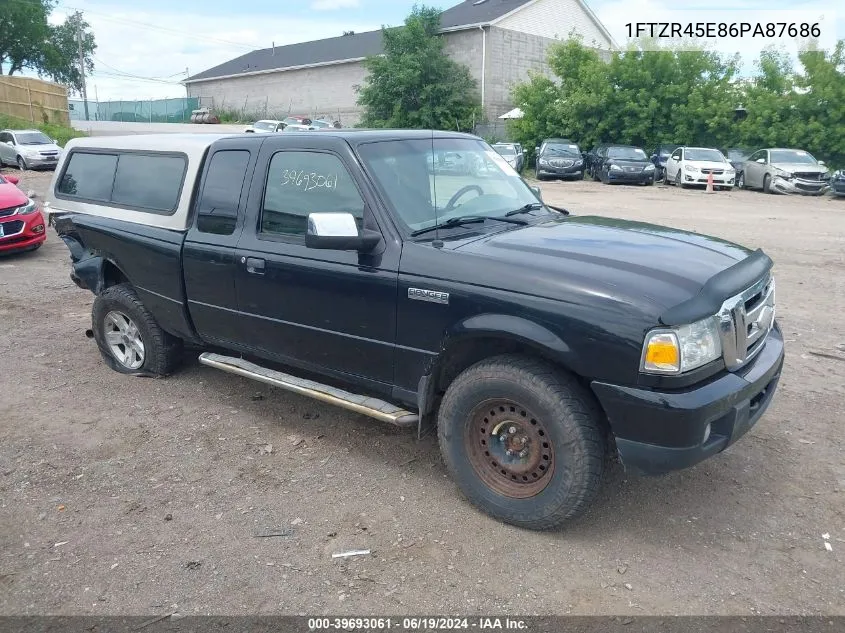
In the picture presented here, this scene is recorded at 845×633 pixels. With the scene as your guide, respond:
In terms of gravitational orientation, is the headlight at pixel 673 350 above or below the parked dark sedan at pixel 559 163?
below

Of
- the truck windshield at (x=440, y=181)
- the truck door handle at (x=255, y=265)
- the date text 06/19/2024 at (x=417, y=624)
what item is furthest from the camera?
the truck door handle at (x=255, y=265)

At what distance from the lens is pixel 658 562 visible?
10.9 feet

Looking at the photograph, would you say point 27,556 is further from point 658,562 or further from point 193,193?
point 658,562

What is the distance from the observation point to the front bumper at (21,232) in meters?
10.4

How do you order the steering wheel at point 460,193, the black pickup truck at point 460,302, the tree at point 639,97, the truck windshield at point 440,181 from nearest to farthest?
the black pickup truck at point 460,302 → the truck windshield at point 440,181 → the steering wheel at point 460,193 → the tree at point 639,97

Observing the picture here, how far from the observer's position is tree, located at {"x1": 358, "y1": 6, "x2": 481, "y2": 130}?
3825 centimetres

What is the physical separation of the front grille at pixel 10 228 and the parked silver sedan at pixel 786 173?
2091 centimetres

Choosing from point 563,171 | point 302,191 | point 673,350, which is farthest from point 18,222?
point 563,171

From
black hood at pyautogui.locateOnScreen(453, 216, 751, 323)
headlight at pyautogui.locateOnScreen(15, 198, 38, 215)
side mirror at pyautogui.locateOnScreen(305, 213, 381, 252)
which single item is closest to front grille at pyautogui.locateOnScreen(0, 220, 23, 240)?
headlight at pyautogui.locateOnScreen(15, 198, 38, 215)

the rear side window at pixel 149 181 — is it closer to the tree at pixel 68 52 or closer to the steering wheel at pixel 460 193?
the steering wheel at pixel 460 193

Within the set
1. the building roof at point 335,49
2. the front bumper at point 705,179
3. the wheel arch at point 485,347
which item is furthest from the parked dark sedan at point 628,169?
the wheel arch at point 485,347

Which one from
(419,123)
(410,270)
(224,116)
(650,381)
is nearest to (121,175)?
(410,270)

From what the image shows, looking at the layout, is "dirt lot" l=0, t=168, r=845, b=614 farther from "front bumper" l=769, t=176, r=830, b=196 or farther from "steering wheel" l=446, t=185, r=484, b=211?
"front bumper" l=769, t=176, r=830, b=196

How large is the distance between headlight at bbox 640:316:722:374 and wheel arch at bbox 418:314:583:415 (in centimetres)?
34
